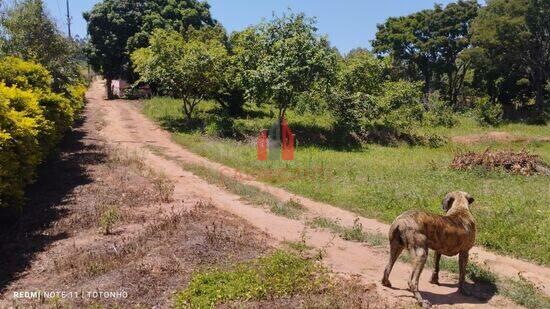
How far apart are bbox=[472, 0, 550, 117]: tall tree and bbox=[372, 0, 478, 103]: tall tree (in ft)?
11.6

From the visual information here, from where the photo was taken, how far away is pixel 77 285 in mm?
7043

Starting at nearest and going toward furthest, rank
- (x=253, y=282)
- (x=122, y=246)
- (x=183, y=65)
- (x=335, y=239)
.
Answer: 1. (x=253, y=282)
2. (x=122, y=246)
3. (x=335, y=239)
4. (x=183, y=65)

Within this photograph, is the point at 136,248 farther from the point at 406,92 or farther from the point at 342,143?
the point at 406,92

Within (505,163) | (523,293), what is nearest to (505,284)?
(523,293)

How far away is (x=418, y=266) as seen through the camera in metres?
6.11

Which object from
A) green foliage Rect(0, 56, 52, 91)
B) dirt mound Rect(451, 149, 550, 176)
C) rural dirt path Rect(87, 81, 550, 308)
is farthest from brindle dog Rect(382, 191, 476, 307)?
green foliage Rect(0, 56, 52, 91)

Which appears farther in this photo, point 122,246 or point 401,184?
point 401,184

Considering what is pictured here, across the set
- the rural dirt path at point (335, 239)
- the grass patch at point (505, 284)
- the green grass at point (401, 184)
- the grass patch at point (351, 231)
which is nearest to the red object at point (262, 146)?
the green grass at point (401, 184)

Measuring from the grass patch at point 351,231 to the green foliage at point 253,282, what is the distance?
8.03 ft

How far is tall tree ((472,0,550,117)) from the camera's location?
3409 cm

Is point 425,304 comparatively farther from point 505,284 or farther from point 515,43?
point 515,43

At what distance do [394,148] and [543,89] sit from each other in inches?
921

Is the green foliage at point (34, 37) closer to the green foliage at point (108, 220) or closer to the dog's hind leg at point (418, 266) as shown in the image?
the green foliage at point (108, 220)

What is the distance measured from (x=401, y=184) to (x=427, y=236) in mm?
8780
